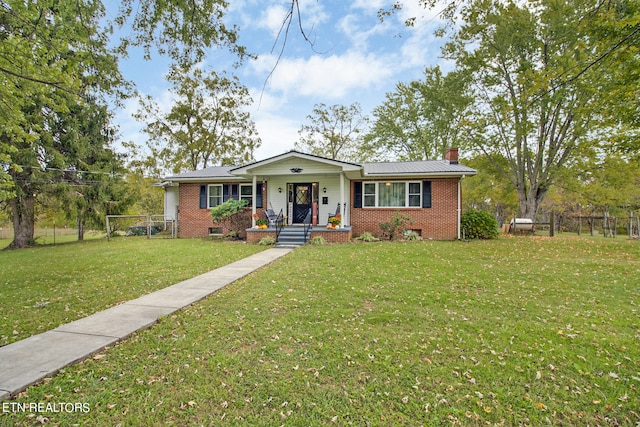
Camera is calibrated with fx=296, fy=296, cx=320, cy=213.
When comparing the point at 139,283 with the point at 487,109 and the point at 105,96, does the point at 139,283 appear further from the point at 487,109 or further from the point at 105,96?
the point at 487,109

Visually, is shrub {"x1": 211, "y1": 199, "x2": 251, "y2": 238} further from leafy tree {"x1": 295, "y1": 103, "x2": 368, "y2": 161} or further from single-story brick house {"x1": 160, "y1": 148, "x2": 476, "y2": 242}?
leafy tree {"x1": 295, "y1": 103, "x2": 368, "y2": 161}

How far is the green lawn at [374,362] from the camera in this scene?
88.0 inches

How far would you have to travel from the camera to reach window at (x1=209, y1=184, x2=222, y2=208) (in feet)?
51.3

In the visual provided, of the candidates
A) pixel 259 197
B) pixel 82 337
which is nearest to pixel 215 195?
pixel 259 197

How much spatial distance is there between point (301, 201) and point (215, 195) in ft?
15.8

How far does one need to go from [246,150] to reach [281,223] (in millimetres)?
16438

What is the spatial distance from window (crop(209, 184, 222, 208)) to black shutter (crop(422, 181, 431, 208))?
33.4 ft

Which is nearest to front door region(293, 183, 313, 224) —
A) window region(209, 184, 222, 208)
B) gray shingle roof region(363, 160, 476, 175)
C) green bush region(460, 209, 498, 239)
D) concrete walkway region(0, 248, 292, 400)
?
gray shingle roof region(363, 160, 476, 175)

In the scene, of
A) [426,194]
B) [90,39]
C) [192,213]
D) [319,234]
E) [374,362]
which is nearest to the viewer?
[374,362]

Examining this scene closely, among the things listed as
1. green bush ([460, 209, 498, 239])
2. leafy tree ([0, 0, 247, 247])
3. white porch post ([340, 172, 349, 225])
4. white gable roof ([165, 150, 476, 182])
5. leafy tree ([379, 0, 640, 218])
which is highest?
leafy tree ([379, 0, 640, 218])

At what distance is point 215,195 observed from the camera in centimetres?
1573

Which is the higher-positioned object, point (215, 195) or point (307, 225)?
point (215, 195)

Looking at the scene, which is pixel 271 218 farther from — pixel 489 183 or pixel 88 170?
pixel 489 183

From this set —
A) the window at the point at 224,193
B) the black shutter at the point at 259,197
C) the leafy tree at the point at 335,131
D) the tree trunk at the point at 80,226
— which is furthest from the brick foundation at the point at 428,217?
the leafy tree at the point at 335,131
